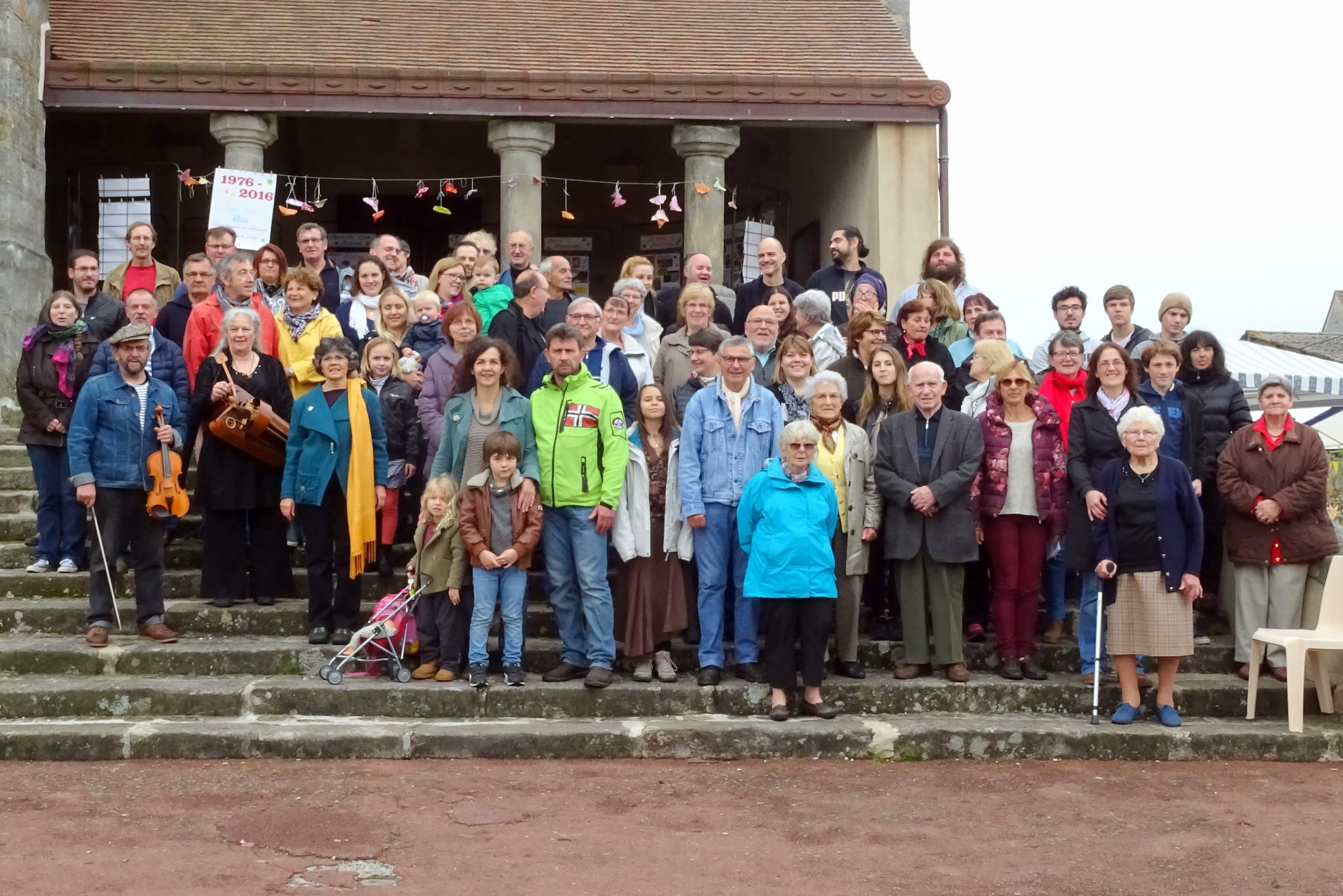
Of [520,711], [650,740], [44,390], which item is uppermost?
[44,390]

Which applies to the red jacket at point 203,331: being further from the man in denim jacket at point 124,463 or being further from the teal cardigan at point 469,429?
the teal cardigan at point 469,429

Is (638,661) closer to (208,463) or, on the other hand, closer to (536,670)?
(536,670)

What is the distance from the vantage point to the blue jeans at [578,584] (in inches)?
303

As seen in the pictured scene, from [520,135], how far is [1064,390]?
714 cm

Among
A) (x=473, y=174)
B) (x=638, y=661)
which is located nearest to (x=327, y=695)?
(x=638, y=661)

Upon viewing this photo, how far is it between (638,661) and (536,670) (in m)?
0.61

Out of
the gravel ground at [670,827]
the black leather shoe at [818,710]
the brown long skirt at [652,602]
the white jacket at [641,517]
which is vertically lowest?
the gravel ground at [670,827]

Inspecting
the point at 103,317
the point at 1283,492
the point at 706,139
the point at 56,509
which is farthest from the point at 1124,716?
the point at 706,139

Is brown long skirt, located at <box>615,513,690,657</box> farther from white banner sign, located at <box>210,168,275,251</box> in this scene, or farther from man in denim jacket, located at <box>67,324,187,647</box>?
white banner sign, located at <box>210,168,275,251</box>

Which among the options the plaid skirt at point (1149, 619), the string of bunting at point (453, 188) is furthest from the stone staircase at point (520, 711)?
the string of bunting at point (453, 188)

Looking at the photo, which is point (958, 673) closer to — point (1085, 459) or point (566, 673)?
point (1085, 459)

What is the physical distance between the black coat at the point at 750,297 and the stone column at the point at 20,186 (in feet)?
19.6

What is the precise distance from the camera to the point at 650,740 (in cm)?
718

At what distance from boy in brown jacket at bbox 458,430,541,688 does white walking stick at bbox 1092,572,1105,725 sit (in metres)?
3.01
